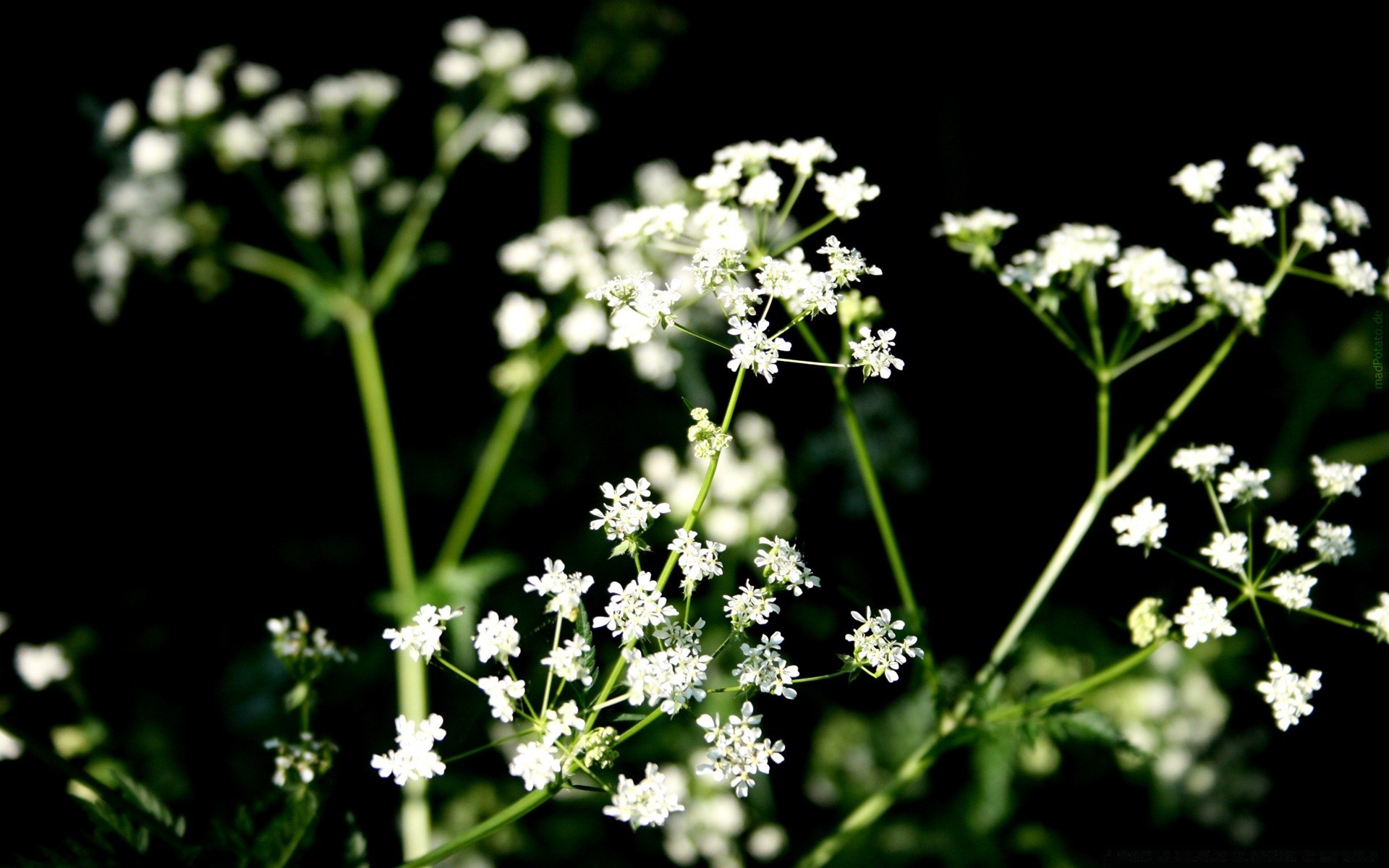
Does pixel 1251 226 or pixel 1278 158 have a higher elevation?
pixel 1278 158

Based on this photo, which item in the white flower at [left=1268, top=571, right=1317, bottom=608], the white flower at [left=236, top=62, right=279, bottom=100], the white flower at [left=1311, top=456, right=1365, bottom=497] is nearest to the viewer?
the white flower at [left=1268, top=571, right=1317, bottom=608]

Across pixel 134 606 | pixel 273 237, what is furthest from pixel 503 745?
pixel 273 237

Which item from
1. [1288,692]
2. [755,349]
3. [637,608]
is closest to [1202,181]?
[1288,692]

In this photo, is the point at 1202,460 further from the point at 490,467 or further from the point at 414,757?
the point at 490,467

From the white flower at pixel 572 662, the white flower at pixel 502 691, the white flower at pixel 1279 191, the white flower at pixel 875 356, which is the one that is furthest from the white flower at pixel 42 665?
the white flower at pixel 1279 191

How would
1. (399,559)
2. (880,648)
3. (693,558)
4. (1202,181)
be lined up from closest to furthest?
(693,558) → (880,648) → (1202,181) → (399,559)

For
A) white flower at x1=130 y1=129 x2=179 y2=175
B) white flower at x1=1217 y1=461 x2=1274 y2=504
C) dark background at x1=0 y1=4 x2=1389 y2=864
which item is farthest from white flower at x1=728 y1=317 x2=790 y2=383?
white flower at x1=130 y1=129 x2=179 y2=175

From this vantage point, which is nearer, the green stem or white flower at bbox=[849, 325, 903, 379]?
the green stem

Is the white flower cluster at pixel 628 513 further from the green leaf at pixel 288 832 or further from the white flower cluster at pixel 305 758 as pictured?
the green leaf at pixel 288 832

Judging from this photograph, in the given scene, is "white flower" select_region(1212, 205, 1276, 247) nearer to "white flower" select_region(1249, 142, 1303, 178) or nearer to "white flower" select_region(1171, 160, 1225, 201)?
"white flower" select_region(1171, 160, 1225, 201)
